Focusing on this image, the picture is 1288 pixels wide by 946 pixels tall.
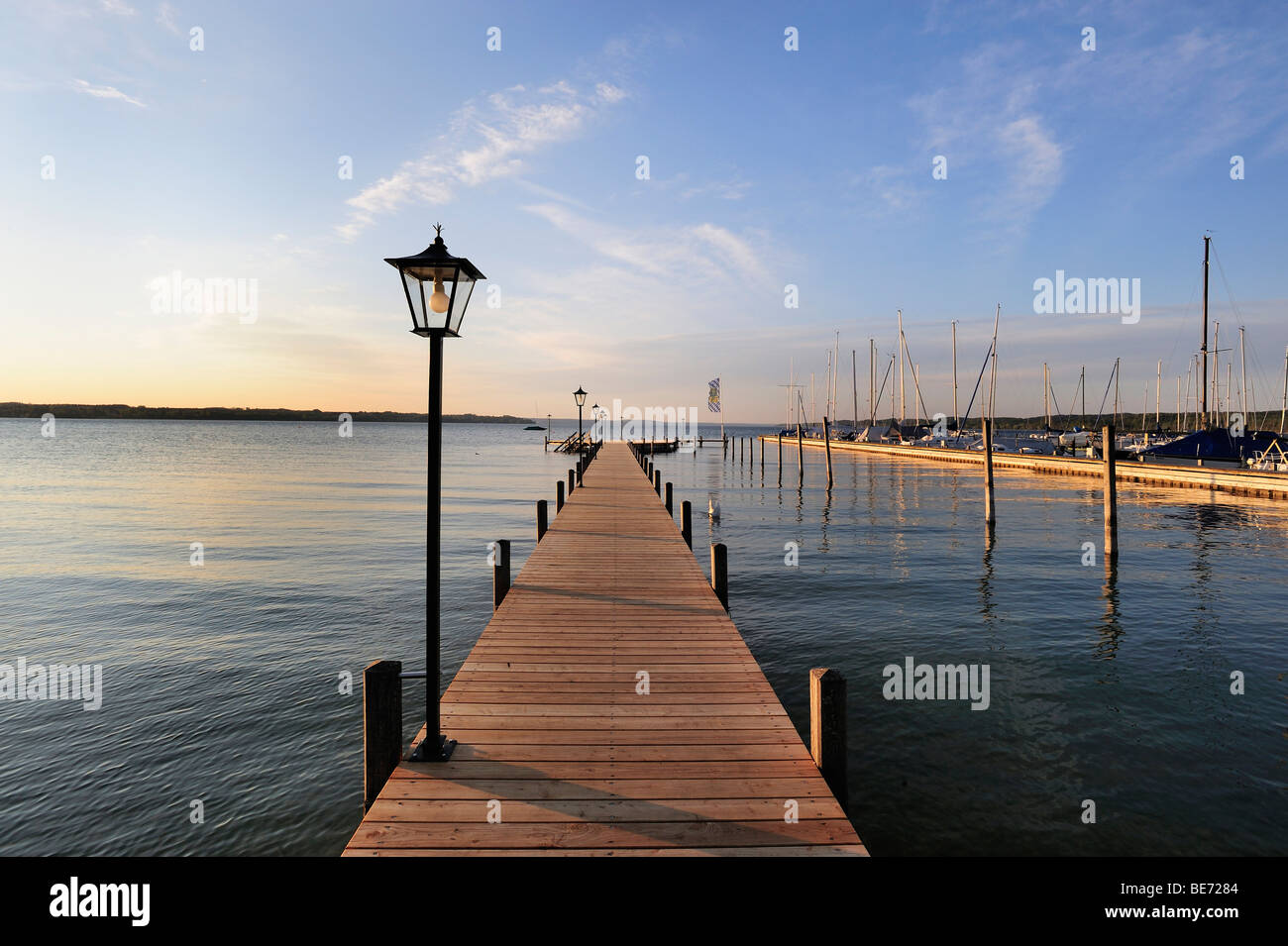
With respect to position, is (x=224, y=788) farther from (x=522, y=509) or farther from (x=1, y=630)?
(x=522, y=509)

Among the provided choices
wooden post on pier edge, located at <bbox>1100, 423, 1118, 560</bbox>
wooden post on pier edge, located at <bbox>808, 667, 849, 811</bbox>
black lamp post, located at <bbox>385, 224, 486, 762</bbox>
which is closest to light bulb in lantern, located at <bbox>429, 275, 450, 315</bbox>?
black lamp post, located at <bbox>385, 224, 486, 762</bbox>

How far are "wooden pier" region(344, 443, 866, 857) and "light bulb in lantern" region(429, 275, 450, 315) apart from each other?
350cm

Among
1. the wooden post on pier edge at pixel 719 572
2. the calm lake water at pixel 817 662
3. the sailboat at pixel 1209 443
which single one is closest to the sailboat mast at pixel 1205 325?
the sailboat at pixel 1209 443

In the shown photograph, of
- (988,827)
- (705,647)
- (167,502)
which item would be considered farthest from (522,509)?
(988,827)

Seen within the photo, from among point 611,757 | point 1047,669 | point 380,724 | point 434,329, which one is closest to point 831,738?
point 611,757

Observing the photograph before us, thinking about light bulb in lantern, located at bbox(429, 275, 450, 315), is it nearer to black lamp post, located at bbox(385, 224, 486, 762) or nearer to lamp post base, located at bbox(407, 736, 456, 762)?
black lamp post, located at bbox(385, 224, 486, 762)

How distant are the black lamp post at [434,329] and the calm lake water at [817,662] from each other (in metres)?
2.23

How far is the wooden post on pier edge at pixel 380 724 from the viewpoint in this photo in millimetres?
4980

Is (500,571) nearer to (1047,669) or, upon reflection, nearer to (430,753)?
(430,753)

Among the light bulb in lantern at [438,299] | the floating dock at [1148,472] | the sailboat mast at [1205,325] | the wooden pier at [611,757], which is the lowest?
the wooden pier at [611,757]

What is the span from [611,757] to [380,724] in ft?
5.87

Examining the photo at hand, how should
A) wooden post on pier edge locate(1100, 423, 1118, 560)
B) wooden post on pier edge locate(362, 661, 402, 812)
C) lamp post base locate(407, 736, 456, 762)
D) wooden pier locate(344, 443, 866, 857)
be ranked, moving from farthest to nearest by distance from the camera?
wooden post on pier edge locate(1100, 423, 1118, 560) → lamp post base locate(407, 736, 456, 762) → wooden post on pier edge locate(362, 661, 402, 812) → wooden pier locate(344, 443, 866, 857)

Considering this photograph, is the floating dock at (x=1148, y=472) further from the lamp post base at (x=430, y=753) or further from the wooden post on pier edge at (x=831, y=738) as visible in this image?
the lamp post base at (x=430, y=753)

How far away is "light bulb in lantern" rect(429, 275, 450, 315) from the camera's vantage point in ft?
16.2
